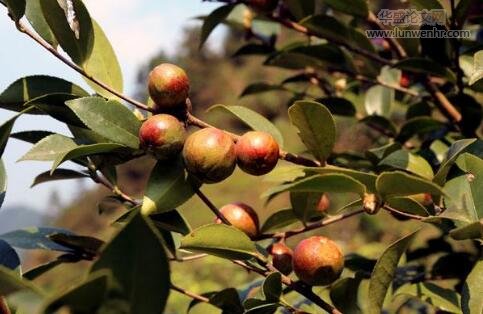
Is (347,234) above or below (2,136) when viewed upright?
below

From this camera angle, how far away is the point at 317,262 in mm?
698

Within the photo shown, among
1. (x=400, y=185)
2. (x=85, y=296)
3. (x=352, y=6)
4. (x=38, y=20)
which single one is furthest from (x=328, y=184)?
(x=352, y=6)

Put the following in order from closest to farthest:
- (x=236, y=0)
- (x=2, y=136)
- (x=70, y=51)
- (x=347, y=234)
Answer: (x=2, y=136) → (x=70, y=51) → (x=236, y=0) → (x=347, y=234)

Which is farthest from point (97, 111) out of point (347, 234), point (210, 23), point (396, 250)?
point (347, 234)

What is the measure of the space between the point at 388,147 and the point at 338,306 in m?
0.25

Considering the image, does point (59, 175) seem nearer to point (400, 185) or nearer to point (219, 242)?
point (219, 242)

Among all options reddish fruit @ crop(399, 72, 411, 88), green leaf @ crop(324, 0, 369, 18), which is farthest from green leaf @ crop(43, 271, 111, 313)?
reddish fruit @ crop(399, 72, 411, 88)

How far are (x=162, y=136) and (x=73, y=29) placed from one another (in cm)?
20

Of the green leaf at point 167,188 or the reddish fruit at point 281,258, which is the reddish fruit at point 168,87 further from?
the reddish fruit at point 281,258

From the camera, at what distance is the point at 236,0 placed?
1158 millimetres

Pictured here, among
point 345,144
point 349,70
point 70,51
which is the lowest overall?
point 345,144

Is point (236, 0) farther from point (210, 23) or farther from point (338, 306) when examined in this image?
point (338, 306)

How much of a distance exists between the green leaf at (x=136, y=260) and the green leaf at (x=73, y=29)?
0.40 metres

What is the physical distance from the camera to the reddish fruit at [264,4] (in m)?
1.12
